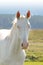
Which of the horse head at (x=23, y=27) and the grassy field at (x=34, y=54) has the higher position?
the horse head at (x=23, y=27)

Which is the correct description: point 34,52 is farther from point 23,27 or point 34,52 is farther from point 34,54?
point 23,27

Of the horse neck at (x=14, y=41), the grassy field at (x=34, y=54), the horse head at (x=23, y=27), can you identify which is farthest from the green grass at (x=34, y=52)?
the horse head at (x=23, y=27)

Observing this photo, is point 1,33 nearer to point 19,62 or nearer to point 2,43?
point 2,43

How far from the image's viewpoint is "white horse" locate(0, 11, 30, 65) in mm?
9617

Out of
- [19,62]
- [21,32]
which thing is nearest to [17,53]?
[19,62]

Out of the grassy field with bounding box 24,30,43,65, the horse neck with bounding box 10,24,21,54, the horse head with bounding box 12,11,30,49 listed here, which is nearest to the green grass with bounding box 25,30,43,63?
the grassy field with bounding box 24,30,43,65

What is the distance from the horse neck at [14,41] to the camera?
33.0 ft

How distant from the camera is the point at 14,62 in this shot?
10.2 meters

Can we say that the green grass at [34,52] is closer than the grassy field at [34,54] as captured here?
No

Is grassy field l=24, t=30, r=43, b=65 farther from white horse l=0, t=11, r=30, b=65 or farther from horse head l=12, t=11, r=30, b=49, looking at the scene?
horse head l=12, t=11, r=30, b=49

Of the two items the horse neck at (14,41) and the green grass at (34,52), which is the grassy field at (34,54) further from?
the horse neck at (14,41)

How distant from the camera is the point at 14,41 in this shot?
10320 mm

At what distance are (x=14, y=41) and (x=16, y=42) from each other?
0.12 m

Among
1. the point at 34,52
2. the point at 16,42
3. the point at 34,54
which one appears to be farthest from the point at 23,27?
the point at 34,52
